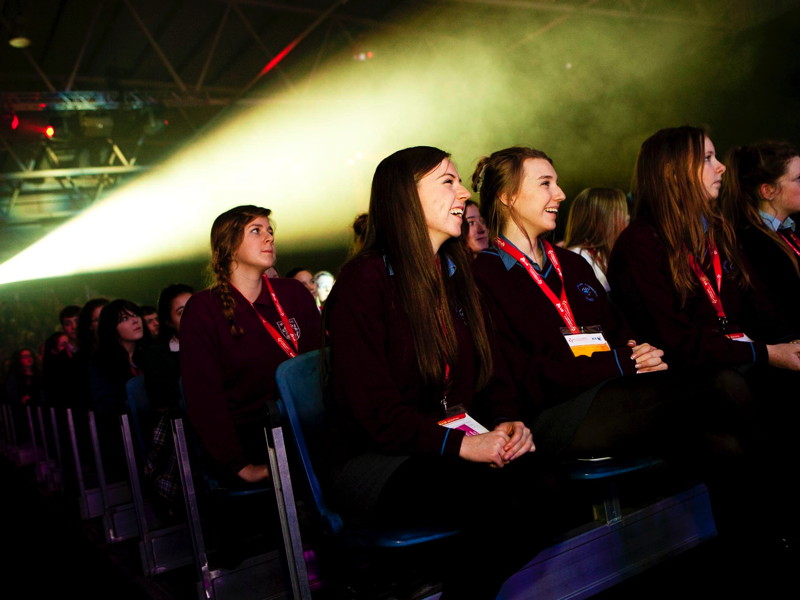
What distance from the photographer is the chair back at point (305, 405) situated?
4.80ft

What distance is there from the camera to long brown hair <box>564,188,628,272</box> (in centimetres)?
299

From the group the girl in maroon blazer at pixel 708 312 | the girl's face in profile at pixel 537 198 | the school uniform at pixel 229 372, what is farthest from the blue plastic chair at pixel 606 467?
the school uniform at pixel 229 372

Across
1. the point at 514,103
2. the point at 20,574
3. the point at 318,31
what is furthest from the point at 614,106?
the point at 20,574

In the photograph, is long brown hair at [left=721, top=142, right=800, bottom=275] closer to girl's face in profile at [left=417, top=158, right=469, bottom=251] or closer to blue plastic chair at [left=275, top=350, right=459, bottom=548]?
girl's face in profile at [left=417, top=158, right=469, bottom=251]

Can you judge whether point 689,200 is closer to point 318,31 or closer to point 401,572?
point 401,572

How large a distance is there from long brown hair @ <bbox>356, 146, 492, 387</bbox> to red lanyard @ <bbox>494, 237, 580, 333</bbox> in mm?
256

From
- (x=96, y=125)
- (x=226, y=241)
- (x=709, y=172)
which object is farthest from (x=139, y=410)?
(x=96, y=125)

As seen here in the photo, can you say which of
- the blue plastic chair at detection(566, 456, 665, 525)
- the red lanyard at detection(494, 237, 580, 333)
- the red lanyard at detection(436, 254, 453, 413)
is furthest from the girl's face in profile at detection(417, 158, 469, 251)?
the blue plastic chair at detection(566, 456, 665, 525)

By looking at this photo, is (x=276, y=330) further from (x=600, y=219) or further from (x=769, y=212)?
(x=769, y=212)

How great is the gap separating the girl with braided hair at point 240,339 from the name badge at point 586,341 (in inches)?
34.3

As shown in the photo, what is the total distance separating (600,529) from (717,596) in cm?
31

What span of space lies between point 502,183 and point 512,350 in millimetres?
542

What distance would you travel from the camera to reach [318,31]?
307 inches

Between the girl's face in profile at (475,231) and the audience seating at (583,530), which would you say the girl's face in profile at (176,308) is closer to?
the girl's face in profile at (475,231)
